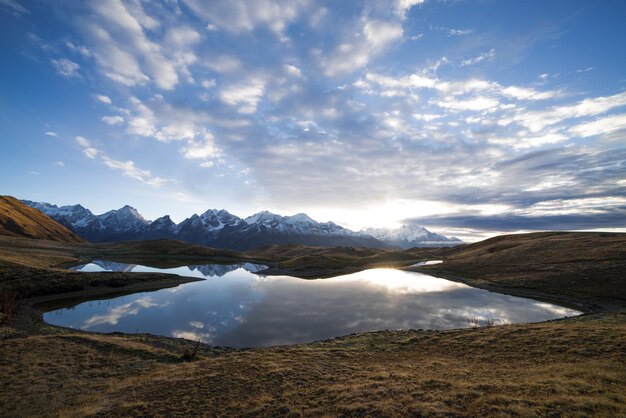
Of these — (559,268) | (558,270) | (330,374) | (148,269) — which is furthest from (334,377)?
(148,269)

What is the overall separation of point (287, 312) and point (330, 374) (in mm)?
25568

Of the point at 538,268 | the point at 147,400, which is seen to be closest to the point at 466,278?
the point at 538,268

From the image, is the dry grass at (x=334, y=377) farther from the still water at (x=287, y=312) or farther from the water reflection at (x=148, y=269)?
the water reflection at (x=148, y=269)

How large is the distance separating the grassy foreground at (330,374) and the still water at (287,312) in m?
4.51

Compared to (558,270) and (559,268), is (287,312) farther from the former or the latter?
(559,268)

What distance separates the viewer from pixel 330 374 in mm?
21328

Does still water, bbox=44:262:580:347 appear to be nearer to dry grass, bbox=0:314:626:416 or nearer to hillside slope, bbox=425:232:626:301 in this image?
dry grass, bbox=0:314:626:416

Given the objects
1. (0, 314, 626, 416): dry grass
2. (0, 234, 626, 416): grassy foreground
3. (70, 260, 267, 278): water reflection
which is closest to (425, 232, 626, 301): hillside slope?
(0, 234, 626, 416): grassy foreground

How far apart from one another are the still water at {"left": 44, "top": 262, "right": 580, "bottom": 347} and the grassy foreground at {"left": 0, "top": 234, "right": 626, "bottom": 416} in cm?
451

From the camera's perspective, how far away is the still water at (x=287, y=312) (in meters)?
36.3

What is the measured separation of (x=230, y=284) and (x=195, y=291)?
1356cm

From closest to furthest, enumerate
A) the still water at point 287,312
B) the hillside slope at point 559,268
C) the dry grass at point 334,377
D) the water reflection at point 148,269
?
the dry grass at point 334,377 < the still water at point 287,312 < the hillside slope at point 559,268 < the water reflection at point 148,269

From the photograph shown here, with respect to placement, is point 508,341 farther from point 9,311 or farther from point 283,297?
point 9,311

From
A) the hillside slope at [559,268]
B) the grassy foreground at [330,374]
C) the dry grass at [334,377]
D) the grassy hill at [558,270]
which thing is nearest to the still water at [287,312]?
the grassy foreground at [330,374]
